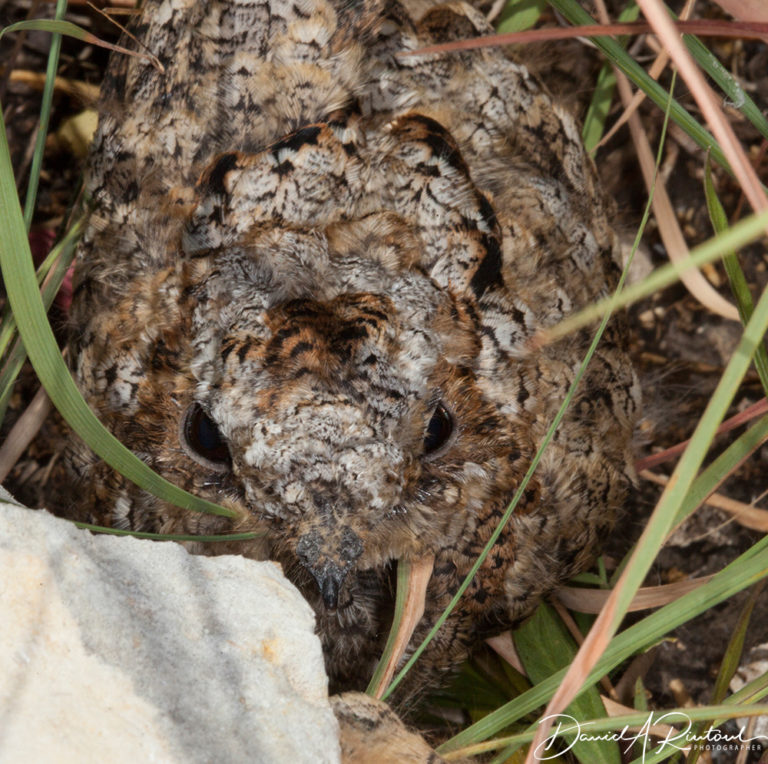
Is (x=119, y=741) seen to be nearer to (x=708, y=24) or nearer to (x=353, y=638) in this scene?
(x=353, y=638)

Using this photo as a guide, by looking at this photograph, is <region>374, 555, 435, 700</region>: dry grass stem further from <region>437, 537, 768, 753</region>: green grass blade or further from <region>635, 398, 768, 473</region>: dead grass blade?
<region>635, 398, 768, 473</region>: dead grass blade

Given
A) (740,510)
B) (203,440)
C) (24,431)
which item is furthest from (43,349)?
(740,510)

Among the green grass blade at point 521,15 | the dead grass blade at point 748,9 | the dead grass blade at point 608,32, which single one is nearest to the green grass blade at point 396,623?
the dead grass blade at point 608,32

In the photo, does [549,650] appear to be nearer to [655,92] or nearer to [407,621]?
[407,621]

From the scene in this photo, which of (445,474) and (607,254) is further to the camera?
(607,254)

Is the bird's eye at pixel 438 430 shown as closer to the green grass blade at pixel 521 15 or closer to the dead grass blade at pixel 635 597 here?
the dead grass blade at pixel 635 597

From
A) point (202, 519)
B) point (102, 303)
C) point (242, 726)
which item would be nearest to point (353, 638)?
point (202, 519)

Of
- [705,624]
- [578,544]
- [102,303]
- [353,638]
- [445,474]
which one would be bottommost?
[705,624]
